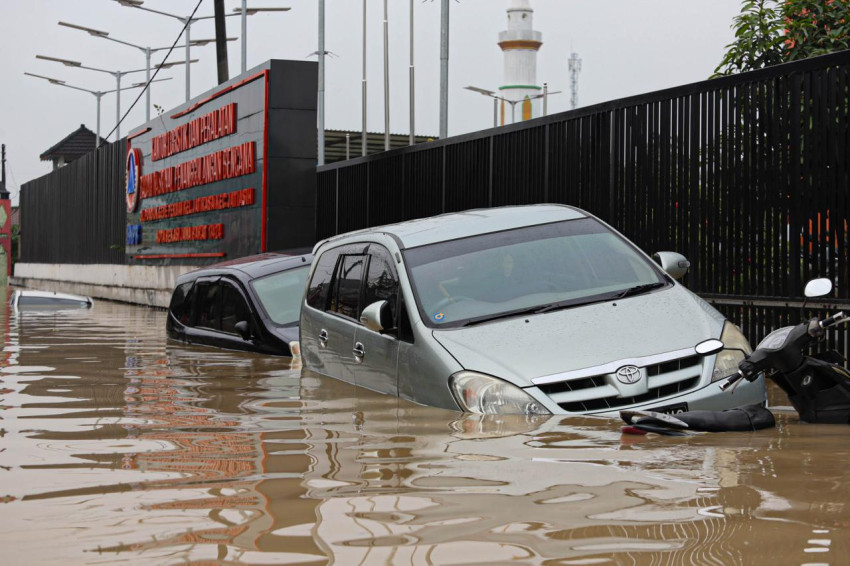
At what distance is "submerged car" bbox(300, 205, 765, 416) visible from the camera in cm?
657

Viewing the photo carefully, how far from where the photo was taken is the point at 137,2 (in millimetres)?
37812

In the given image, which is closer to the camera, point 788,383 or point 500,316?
point 788,383

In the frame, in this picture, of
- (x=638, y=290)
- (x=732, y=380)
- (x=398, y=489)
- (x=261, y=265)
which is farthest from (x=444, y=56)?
(x=398, y=489)

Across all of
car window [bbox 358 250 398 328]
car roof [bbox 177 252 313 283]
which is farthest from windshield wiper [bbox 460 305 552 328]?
car roof [bbox 177 252 313 283]

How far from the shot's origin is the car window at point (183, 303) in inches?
590

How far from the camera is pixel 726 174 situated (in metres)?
11.6

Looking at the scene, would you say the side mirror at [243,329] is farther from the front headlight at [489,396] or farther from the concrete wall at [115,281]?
the concrete wall at [115,281]

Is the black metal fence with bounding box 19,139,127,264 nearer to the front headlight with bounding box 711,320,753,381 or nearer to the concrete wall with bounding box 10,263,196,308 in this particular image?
the concrete wall with bounding box 10,263,196,308

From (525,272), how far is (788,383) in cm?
196

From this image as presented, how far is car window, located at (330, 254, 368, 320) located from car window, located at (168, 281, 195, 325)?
19.2ft

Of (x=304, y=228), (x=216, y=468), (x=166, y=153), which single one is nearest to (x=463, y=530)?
(x=216, y=468)

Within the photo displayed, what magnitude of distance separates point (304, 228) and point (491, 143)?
346 inches

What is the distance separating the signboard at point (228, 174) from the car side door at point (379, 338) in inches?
616

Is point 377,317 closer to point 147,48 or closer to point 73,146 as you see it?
point 147,48
